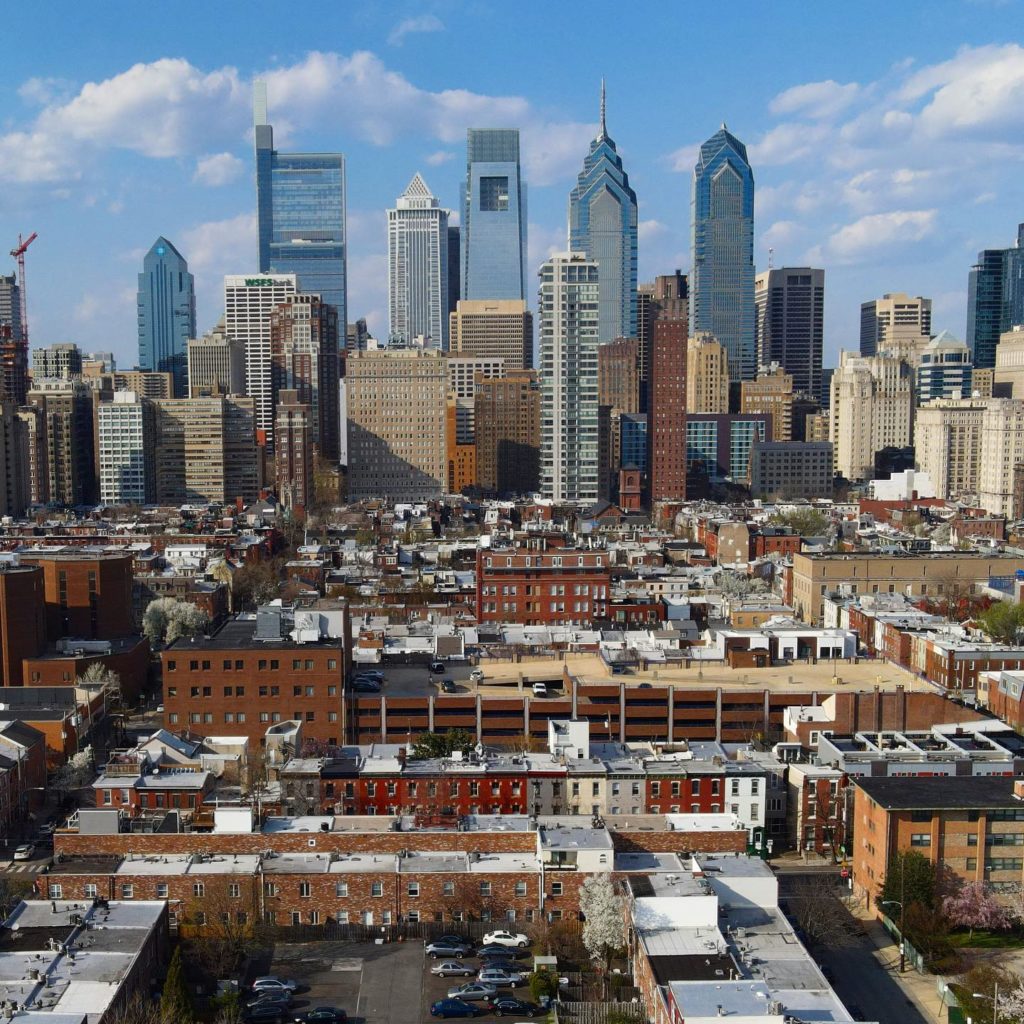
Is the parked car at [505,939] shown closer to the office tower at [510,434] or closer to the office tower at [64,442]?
the office tower at [64,442]

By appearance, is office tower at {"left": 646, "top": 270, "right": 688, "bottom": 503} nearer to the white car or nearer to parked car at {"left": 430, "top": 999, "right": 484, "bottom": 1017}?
the white car

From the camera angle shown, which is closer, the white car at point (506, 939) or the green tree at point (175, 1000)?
the green tree at point (175, 1000)

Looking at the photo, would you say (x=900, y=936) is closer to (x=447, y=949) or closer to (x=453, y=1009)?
(x=447, y=949)

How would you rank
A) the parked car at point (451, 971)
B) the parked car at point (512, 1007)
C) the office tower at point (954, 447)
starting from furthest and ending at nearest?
the office tower at point (954, 447) → the parked car at point (451, 971) → the parked car at point (512, 1007)

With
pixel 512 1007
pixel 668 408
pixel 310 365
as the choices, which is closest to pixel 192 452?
pixel 310 365

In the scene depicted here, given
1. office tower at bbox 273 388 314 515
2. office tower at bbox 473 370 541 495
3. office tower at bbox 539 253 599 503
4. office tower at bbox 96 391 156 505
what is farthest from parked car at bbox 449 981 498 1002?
office tower at bbox 473 370 541 495

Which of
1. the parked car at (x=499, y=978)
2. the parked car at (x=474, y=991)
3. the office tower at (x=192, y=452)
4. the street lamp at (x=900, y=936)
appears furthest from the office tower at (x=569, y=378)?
the parked car at (x=474, y=991)
